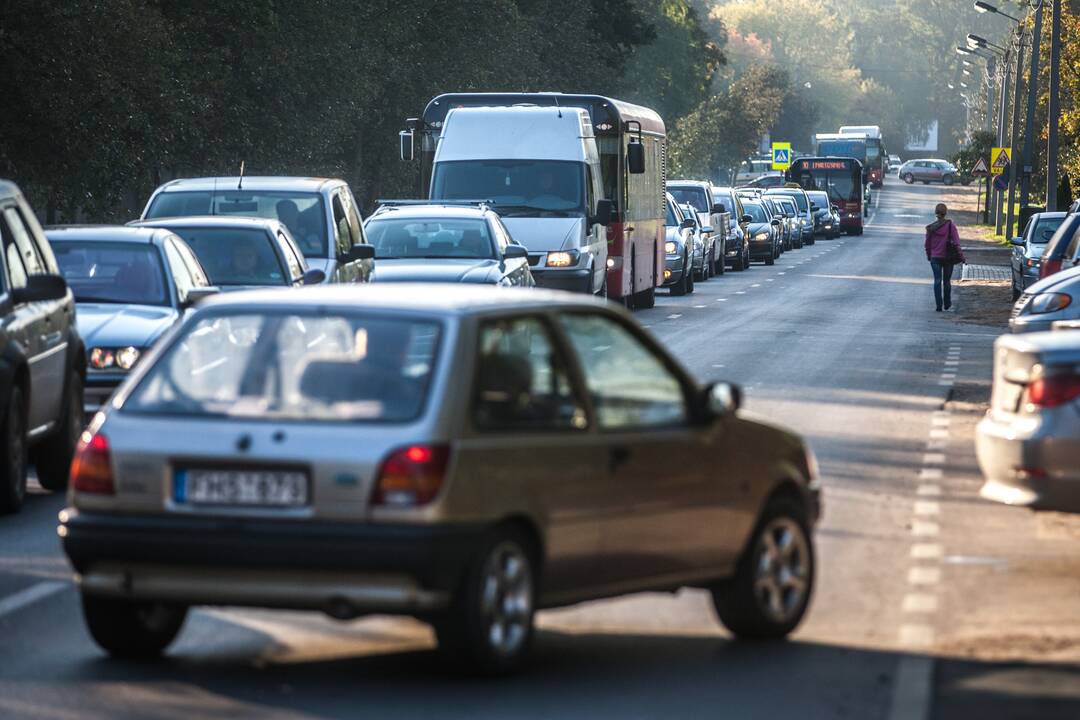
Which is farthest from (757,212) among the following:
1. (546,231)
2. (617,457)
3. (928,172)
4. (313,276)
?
(928,172)

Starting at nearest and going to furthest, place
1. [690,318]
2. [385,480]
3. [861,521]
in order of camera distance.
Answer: [385,480]
[861,521]
[690,318]

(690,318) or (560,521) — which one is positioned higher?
(560,521)

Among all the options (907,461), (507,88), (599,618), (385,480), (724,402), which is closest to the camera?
(385,480)

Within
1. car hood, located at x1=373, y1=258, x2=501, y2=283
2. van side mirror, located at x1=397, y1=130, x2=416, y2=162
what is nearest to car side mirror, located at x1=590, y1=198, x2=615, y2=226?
van side mirror, located at x1=397, y1=130, x2=416, y2=162

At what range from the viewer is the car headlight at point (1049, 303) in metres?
18.9

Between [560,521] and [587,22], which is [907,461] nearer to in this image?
[560,521]

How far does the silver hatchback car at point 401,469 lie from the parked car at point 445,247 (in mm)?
13315

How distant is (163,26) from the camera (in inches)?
1319

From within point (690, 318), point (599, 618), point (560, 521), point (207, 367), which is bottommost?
point (690, 318)

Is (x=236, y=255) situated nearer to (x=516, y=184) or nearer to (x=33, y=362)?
(x=33, y=362)

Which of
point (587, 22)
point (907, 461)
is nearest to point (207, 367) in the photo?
point (907, 461)

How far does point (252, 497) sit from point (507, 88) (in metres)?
54.4

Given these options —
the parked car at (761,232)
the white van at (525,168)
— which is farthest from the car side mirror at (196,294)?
the parked car at (761,232)

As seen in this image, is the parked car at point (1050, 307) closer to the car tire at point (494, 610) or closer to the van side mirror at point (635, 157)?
the car tire at point (494, 610)
